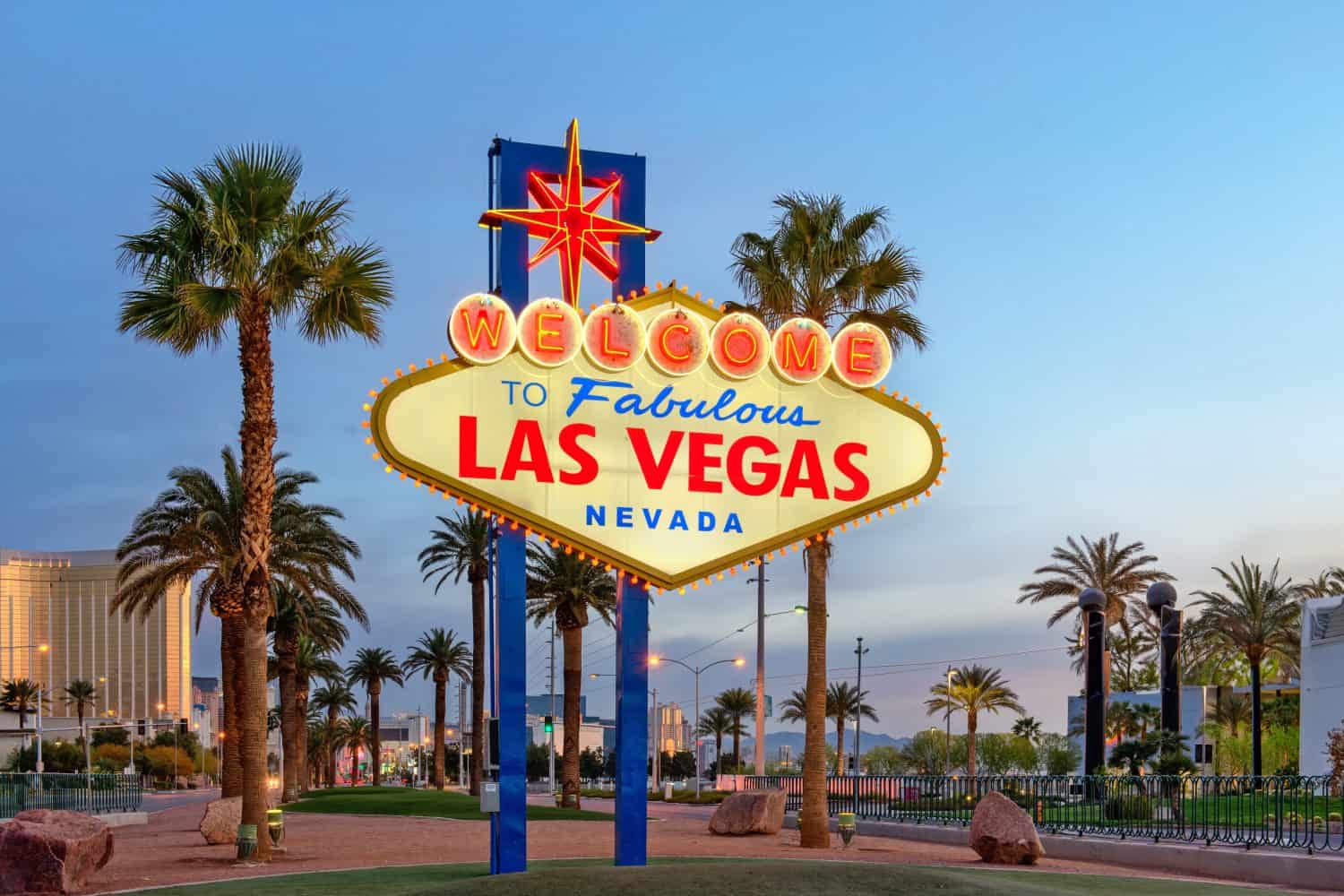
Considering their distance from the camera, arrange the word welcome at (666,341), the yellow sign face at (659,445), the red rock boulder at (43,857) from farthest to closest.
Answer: the red rock boulder at (43,857) → the word welcome at (666,341) → the yellow sign face at (659,445)

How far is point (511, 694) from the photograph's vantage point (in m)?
19.5

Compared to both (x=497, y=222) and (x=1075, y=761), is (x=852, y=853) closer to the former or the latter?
(x=497, y=222)

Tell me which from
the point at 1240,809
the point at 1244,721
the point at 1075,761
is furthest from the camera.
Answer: the point at 1075,761

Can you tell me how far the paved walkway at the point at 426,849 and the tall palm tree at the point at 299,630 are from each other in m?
8.06

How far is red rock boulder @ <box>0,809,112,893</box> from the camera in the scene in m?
22.3

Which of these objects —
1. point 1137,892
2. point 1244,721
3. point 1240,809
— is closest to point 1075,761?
point 1244,721

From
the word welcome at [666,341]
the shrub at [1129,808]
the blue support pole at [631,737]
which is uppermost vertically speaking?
the word welcome at [666,341]

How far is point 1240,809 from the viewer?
2634 centimetres

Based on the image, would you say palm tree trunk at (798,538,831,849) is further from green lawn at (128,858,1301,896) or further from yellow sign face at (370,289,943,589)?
green lawn at (128,858,1301,896)

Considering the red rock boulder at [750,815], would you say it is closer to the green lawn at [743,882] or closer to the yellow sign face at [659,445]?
A: the yellow sign face at [659,445]

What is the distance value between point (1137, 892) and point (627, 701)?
7.98 metres

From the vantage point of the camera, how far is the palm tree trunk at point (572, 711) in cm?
5056

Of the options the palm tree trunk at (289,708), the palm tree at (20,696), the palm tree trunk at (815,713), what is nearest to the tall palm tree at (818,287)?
the palm tree trunk at (815,713)

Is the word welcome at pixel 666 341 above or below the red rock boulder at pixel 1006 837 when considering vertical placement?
above
